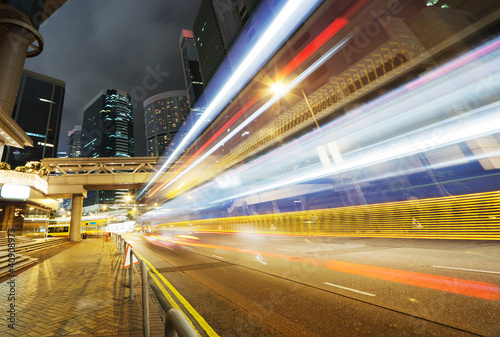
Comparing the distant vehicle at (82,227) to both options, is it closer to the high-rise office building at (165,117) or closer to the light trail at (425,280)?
the light trail at (425,280)

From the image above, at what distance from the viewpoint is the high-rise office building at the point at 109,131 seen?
167 metres

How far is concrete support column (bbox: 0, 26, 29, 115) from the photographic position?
2486 cm

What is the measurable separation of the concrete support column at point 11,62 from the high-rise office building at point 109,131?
136359 mm

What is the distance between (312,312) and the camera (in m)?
4.02

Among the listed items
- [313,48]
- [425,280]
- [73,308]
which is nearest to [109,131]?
[313,48]

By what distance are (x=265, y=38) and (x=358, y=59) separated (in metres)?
25.2

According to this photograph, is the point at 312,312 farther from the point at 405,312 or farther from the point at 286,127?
the point at 286,127

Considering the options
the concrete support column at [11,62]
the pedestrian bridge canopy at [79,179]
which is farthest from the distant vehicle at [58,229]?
the concrete support column at [11,62]

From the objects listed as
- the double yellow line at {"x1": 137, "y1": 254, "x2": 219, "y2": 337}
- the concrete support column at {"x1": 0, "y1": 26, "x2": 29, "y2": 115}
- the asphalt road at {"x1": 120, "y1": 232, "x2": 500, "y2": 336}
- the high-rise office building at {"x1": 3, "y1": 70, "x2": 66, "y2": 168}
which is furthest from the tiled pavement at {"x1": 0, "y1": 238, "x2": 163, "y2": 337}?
the high-rise office building at {"x1": 3, "y1": 70, "x2": 66, "y2": 168}

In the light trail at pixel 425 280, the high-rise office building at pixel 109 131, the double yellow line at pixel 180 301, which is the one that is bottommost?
the light trail at pixel 425 280

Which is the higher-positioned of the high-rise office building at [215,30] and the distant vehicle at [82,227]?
the high-rise office building at [215,30]

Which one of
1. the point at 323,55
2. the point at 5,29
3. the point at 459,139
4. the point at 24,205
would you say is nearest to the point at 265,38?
the point at 459,139

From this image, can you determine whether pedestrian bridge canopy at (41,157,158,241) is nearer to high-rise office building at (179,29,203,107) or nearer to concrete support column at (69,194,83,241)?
concrete support column at (69,194,83,241)

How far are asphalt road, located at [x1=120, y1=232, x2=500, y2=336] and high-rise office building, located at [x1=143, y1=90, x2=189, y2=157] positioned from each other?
17714 cm
